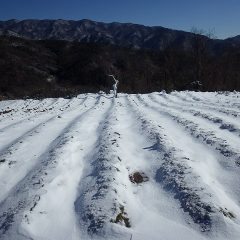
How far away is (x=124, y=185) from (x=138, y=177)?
1.88 feet

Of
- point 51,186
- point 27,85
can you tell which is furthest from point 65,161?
point 27,85

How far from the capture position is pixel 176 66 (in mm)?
73812

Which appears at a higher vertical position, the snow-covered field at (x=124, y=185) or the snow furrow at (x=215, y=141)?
the snow furrow at (x=215, y=141)

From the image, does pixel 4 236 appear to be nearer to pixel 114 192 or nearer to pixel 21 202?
pixel 21 202

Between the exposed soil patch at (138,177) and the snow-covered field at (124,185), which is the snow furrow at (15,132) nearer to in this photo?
the snow-covered field at (124,185)

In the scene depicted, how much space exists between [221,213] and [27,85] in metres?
81.8

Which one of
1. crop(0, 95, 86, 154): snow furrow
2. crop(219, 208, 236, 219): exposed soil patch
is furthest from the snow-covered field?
crop(0, 95, 86, 154): snow furrow

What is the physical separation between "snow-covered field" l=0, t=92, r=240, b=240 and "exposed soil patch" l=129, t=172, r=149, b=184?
2 centimetres

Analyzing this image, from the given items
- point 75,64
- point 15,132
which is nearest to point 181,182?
point 15,132

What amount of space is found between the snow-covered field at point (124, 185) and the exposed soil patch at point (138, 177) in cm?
2

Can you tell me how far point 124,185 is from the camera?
566cm

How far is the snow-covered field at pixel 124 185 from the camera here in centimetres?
446

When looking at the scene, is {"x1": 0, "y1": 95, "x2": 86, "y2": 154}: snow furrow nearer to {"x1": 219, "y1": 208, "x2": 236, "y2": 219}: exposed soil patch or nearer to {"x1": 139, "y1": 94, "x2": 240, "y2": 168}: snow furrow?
{"x1": 139, "y1": 94, "x2": 240, "y2": 168}: snow furrow

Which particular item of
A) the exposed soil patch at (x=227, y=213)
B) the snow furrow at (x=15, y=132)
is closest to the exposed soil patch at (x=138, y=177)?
the exposed soil patch at (x=227, y=213)
